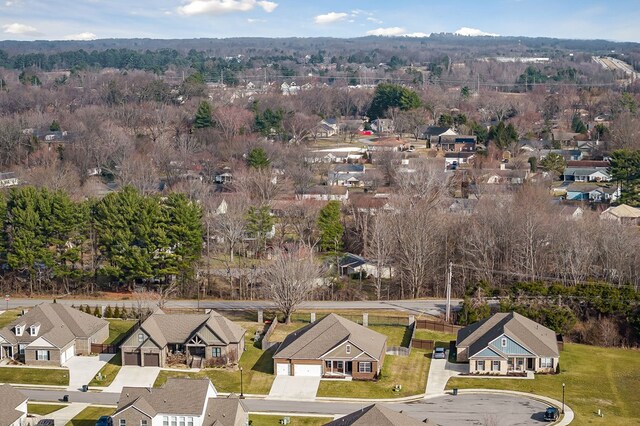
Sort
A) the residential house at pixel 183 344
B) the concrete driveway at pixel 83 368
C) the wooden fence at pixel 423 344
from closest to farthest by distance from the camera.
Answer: the concrete driveway at pixel 83 368, the residential house at pixel 183 344, the wooden fence at pixel 423 344

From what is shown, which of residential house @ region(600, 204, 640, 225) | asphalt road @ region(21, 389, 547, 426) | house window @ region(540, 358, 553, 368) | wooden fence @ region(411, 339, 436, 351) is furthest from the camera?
residential house @ region(600, 204, 640, 225)

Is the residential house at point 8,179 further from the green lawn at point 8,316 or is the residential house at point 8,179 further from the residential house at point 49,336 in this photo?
the residential house at point 49,336

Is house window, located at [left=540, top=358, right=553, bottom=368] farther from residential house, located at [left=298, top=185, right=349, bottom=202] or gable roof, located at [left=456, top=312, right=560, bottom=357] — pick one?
residential house, located at [left=298, top=185, right=349, bottom=202]

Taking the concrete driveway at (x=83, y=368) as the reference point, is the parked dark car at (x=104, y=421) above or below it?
above

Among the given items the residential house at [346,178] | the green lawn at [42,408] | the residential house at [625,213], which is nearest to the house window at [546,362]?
the green lawn at [42,408]

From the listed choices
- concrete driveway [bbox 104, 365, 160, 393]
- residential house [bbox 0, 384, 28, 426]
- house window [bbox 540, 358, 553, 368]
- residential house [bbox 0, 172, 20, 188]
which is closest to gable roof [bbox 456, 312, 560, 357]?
house window [bbox 540, 358, 553, 368]

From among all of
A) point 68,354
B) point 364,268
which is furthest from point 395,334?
point 68,354

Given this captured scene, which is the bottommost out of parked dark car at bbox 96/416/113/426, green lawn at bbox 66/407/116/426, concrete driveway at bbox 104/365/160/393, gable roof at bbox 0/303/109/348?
concrete driveway at bbox 104/365/160/393
